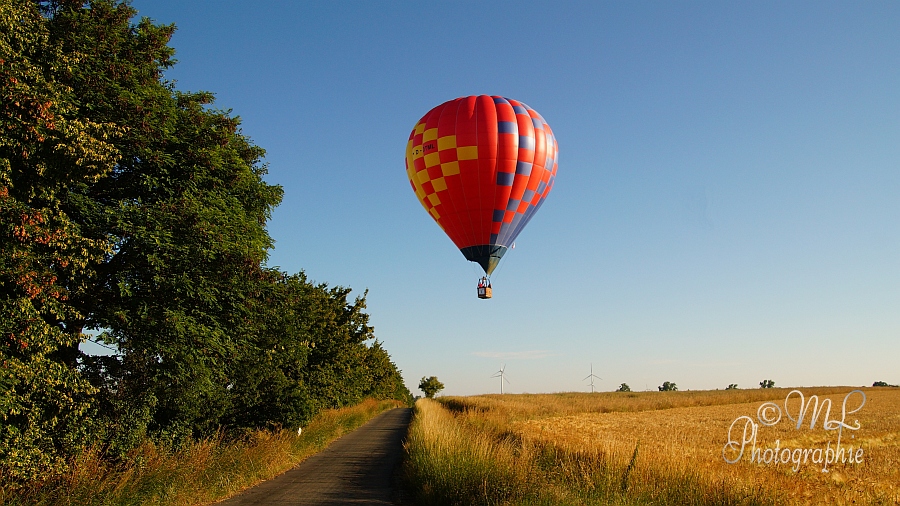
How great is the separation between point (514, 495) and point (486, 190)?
57.3 feet

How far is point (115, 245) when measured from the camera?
42.5 feet

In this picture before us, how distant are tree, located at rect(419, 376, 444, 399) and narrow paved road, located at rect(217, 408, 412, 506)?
13076 centimetres

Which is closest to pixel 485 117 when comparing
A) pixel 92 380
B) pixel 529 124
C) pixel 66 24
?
pixel 529 124

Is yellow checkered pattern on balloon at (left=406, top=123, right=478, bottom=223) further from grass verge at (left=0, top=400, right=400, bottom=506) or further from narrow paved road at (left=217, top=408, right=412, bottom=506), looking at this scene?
grass verge at (left=0, top=400, right=400, bottom=506)

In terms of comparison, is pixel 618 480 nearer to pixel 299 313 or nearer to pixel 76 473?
pixel 76 473

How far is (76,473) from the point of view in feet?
35.6

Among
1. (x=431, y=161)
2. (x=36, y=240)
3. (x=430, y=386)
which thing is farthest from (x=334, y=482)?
(x=430, y=386)

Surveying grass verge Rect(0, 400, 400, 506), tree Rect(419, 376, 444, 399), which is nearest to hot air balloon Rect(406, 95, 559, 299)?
grass verge Rect(0, 400, 400, 506)

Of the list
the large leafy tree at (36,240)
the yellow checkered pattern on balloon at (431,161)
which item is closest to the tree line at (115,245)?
the large leafy tree at (36,240)

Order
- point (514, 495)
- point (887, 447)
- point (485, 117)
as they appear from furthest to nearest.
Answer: point (485, 117) → point (887, 447) → point (514, 495)

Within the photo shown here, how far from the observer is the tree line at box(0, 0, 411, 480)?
1049 centimetres

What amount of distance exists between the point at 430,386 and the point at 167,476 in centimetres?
14271

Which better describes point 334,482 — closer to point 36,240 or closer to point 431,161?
point 36,240

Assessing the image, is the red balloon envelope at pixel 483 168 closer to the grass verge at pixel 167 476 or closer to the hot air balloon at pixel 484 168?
the hot air balloon at pixel 484 168
